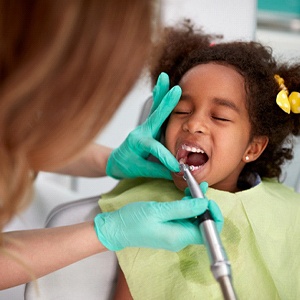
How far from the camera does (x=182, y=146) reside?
1.35 m

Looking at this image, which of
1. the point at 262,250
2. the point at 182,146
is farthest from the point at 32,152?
the point at 262,250

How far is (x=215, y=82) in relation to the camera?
4.51ft

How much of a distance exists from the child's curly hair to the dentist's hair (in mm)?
437

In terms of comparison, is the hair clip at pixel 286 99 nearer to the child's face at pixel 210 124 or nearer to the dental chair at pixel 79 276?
the child's face at pixel 210 124

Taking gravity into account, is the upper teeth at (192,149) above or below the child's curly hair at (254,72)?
below

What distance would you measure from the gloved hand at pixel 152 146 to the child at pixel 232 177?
0.13ft

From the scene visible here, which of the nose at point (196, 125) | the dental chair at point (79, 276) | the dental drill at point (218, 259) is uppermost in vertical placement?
the nose at point (196, 125)

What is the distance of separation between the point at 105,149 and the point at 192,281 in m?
0.66

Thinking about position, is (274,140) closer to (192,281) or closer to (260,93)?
(260,93)

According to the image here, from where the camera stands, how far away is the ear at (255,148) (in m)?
1.48

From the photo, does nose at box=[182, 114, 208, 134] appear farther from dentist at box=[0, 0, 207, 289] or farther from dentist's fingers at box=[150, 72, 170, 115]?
dentist at box=[0, 0, 207, 289]

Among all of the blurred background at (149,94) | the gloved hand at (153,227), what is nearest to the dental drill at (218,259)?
the gloved hand at (153,227)

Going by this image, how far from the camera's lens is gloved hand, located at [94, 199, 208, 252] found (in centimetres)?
114

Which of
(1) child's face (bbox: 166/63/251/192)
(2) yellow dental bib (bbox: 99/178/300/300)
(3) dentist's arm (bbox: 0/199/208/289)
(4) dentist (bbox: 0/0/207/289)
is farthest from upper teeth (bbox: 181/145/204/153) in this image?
(4) dentist (bbox: 0/0/207/289)
